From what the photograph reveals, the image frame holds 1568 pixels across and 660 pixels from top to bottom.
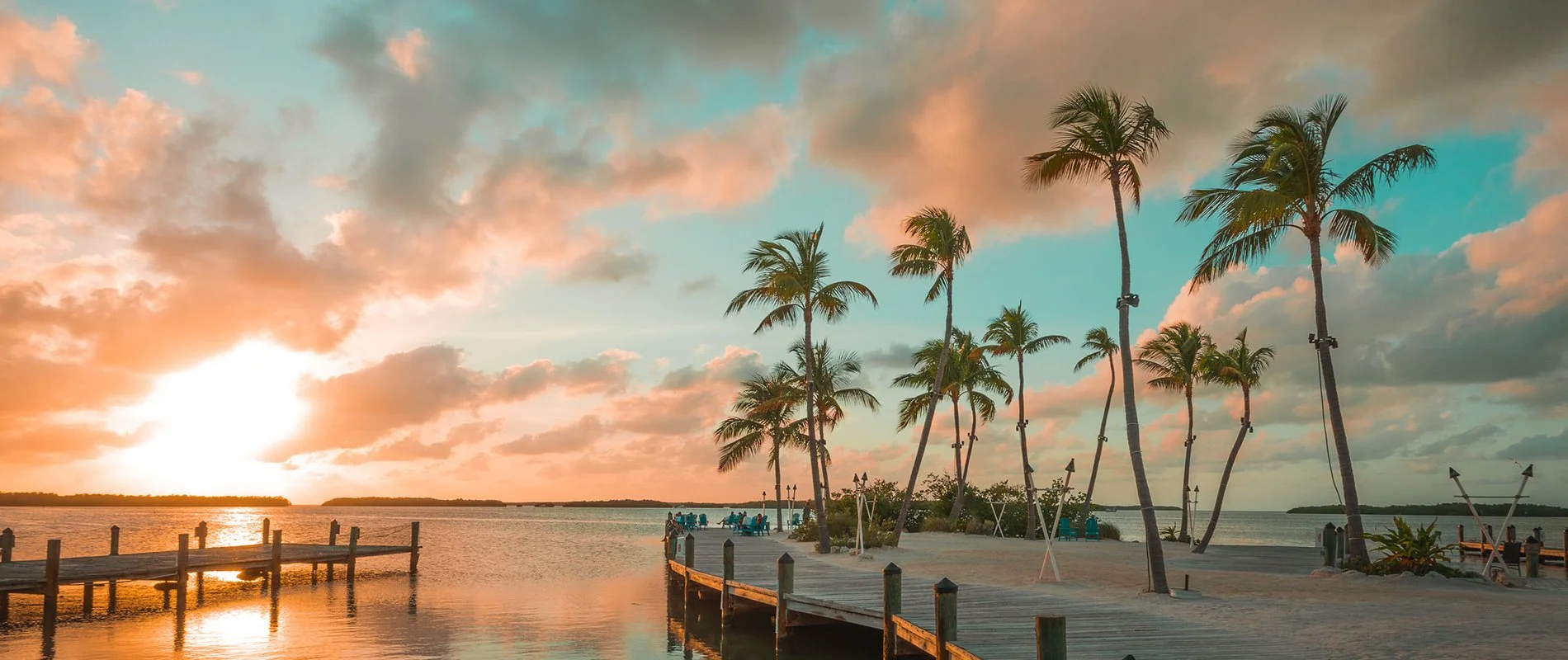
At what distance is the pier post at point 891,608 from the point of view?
14.1m

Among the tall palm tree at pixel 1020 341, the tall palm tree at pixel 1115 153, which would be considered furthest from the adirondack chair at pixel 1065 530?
the tall palm tree at pixel 1115 153

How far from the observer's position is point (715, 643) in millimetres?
21234

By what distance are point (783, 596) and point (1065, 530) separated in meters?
30.7

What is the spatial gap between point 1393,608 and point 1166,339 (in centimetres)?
2403

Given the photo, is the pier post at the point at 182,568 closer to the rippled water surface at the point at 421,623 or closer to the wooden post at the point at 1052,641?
the rippled water surface at the point at 421,623

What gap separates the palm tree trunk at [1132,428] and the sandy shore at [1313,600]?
58 centimetres

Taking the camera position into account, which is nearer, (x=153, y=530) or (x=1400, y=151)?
(x=1400, y=151)

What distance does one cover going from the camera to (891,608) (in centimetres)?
1424

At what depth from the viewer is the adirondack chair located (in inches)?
1780

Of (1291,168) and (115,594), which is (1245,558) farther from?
(115,594)

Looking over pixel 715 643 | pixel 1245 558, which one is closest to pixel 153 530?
pixel 715 643

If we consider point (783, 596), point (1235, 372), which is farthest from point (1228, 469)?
point (783, 596)

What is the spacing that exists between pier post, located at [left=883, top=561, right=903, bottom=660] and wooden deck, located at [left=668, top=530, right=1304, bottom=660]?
21 cm

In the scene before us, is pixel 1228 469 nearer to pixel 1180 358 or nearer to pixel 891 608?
pixel 1180 358
